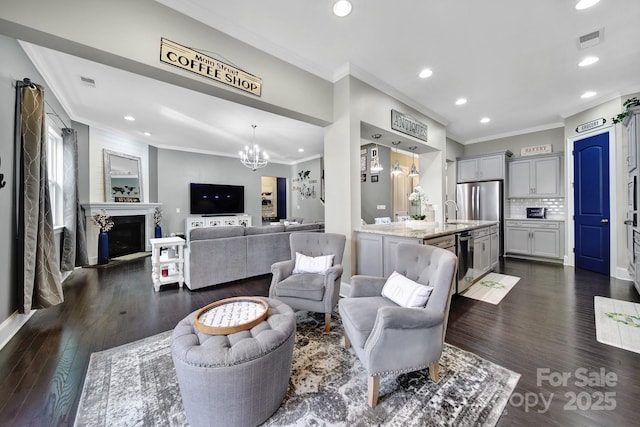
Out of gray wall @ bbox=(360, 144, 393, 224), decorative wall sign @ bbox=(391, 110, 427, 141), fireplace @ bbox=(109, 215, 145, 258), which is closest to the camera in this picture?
decorative wall sign @ bbox=(391, 110, 427, 141)

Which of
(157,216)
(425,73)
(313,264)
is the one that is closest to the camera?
(313,264)

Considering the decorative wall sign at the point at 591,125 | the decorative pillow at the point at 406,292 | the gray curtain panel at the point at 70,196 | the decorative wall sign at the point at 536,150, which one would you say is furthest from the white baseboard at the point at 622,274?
the gray curtain panel at the point at 70,196

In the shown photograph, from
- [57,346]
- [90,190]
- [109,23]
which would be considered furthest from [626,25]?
[90,190]

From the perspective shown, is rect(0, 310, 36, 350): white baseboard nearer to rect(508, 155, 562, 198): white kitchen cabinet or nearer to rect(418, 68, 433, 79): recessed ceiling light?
rect(418, 68, 433, 79): recessed ceiling light

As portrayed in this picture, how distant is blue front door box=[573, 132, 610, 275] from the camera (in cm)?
421

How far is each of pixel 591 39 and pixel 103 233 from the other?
8.15 metres

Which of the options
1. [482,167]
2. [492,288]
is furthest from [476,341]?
[482,167]

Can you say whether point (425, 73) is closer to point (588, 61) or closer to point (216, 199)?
point (588, 61)

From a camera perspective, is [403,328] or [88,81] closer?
[403,328]

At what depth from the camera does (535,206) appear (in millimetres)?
5781

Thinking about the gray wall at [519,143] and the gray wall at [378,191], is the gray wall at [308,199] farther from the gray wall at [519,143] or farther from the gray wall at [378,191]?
the gray wall at [519,143]

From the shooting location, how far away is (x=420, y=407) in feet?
4.90

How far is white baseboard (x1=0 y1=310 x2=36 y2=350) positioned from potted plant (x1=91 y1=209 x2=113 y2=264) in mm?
2880

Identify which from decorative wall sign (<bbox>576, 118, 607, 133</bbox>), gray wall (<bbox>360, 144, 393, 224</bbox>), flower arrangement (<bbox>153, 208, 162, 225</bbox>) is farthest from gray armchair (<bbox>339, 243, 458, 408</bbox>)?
flower arrangement (<bbox>153, 208, 162, 225</bbox>)
